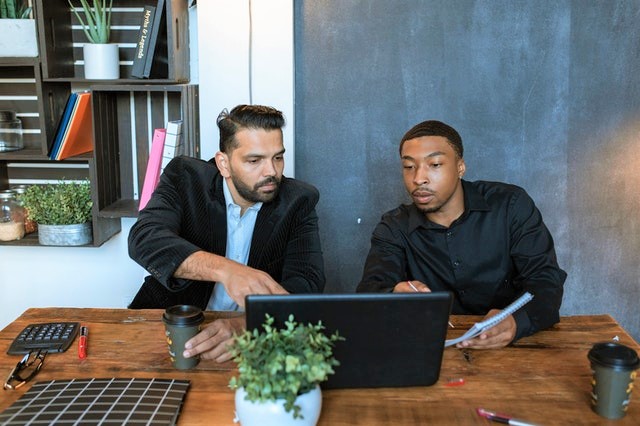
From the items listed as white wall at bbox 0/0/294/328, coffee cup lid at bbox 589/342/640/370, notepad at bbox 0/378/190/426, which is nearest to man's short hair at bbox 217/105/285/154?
white wall at bbox 0/0/294/328

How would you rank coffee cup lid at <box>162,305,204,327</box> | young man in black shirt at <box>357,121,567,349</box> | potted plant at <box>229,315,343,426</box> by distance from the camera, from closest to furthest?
potted plant at <box>229,315,343,426</box> → coffee cup lid at <box>162,305,204,327</box> → young man in black shirt at <box>357,121,567,349</box>

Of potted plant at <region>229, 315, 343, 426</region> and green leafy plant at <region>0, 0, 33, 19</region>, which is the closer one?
potted plant at <region>229, 315, 343, 426</region>

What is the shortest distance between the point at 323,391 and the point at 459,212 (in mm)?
1043

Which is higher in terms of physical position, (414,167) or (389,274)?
(414,167)

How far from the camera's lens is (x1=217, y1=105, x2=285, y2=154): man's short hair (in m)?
2.25

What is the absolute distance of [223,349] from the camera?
5.28ft

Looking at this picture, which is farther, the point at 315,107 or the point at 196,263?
the point at 315,107

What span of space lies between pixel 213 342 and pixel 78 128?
1.67 meters

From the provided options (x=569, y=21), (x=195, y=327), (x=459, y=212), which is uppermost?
(x=569, y=21)

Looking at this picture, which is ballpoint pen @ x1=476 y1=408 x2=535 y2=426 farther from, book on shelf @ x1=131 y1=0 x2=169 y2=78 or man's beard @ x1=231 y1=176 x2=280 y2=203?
book on shelf @ x1=131 y1=0 x2=169 y2=78

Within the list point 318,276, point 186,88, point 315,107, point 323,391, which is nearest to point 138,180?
point 186,88

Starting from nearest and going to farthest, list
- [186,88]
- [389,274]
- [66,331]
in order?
[66,331], [389,274], [186,88]

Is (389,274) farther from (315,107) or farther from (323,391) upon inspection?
(315,107)

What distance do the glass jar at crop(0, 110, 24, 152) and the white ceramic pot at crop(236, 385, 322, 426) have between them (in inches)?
87.5
